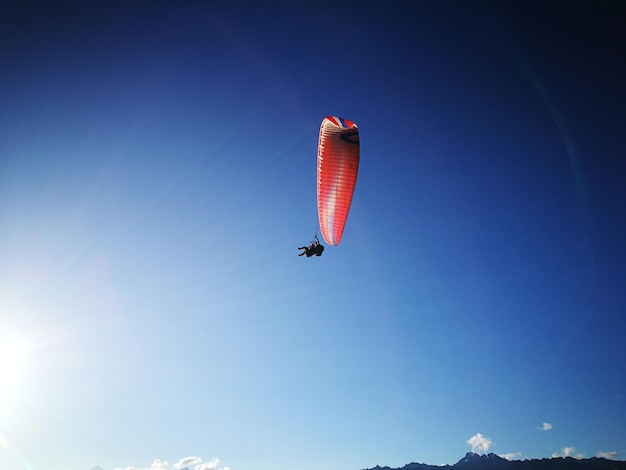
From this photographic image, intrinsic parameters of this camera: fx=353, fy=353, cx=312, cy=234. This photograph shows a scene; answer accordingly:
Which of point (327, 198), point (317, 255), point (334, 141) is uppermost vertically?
point (334, 141)

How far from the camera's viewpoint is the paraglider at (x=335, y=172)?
25094 millimetres

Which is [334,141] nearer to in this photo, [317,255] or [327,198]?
[327,198]

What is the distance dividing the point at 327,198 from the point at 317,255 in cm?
475

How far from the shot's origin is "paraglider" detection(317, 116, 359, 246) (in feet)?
82.3

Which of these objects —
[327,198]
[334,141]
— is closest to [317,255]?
[327,198]

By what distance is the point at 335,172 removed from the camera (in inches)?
1008

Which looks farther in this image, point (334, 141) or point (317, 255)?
point (317, 255)

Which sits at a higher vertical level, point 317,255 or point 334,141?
point 334,141

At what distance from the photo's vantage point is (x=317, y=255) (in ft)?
92.6

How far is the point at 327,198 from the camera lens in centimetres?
2656

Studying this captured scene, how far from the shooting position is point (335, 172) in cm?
2559

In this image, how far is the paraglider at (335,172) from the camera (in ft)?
82.3

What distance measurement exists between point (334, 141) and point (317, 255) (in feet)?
29.3

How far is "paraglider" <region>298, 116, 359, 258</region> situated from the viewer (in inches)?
988
